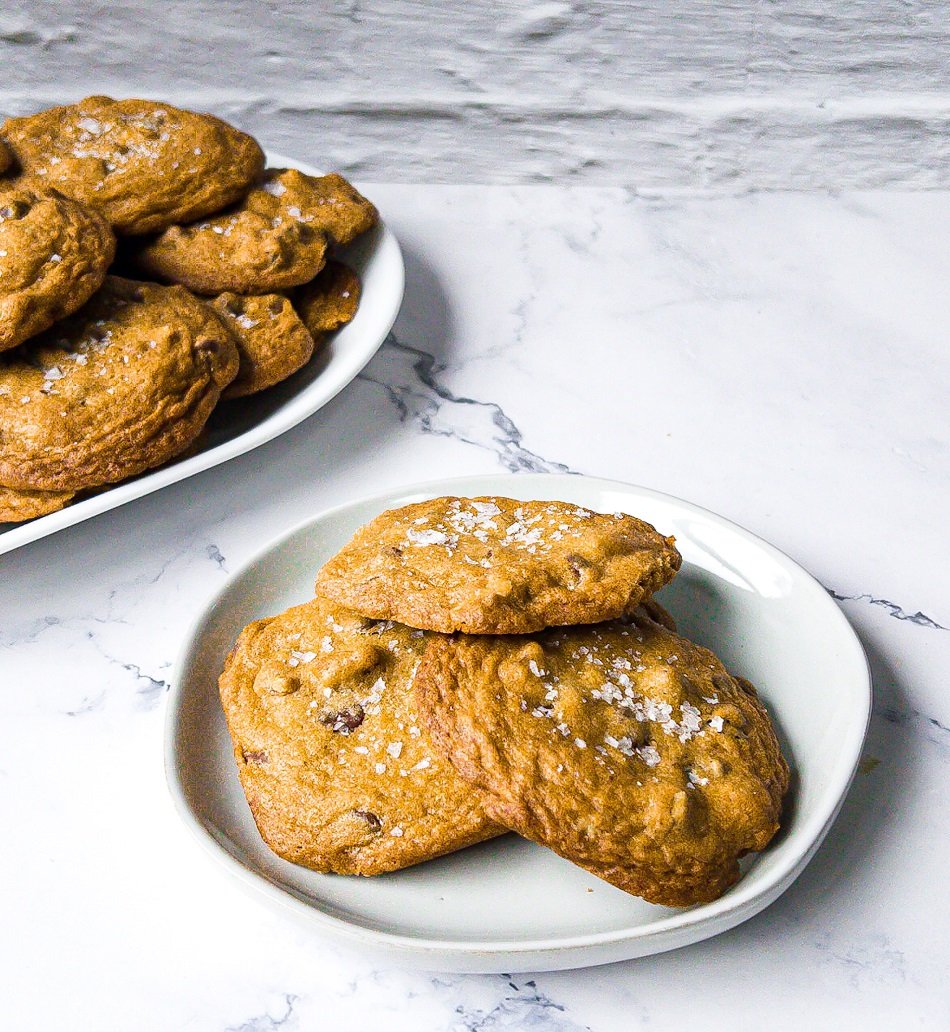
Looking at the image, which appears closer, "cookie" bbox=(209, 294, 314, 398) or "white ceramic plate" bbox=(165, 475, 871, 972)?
"white ceramic plate" bbox=(165, 475, 871, 972)

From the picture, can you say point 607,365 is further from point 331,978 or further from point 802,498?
point 331,978

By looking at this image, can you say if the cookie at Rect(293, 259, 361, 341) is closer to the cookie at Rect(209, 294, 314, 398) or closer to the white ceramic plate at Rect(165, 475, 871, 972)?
the cookie at Rect(209, 294, 314, 398)

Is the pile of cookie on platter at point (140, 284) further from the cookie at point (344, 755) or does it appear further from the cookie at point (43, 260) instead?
the cookie at point (344, 755)

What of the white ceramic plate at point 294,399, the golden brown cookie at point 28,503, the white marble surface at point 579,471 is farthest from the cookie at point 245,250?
the golden brown cookie at point 28,503

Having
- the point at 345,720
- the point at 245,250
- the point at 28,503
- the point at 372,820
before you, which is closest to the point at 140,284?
the point at 245,250

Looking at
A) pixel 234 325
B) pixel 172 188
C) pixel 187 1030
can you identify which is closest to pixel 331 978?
pixel 187 1030

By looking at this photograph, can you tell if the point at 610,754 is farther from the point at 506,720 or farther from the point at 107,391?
the point at 107,391

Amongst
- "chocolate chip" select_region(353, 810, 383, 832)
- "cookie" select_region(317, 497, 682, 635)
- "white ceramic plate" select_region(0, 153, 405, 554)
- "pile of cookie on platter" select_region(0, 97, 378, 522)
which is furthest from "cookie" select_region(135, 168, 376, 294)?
"chocolate chip" select_region(353, 810, 383, 832)
